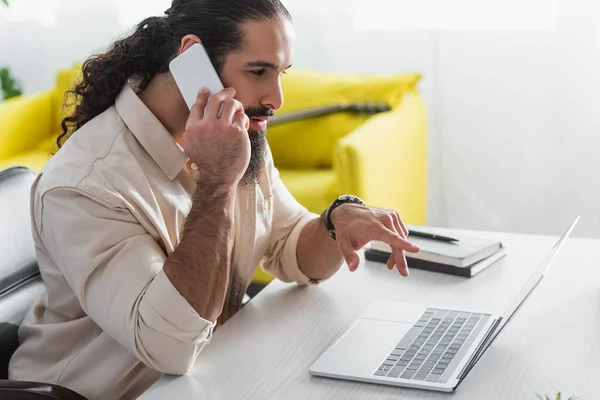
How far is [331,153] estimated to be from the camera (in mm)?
3420

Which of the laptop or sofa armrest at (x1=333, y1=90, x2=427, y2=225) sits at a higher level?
the laptop

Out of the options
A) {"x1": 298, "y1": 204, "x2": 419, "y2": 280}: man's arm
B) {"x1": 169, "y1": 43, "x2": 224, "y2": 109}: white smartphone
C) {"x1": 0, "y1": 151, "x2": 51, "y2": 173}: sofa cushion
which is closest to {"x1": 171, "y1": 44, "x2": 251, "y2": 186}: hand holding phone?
{"x1": 169, "y1": 43, "x2": 224, "y2": 109}: white smartphone

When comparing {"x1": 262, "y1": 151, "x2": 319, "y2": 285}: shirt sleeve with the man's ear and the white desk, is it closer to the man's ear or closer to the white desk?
the white desk

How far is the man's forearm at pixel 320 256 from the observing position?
1.68 meters

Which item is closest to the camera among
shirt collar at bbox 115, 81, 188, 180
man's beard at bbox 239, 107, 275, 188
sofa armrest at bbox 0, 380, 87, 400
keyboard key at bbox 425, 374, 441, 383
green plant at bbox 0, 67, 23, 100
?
keyboard key at bbox 425, 374, 441, 383

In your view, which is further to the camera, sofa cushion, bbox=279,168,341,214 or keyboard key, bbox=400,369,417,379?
sofa cushion, bbox=279,168,341,214

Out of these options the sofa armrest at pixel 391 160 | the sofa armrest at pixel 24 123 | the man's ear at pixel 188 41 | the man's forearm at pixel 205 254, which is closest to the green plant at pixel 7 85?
the sofa armrest at pixel 24 123

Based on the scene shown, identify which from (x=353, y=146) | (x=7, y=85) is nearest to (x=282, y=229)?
(x=353, y=146)

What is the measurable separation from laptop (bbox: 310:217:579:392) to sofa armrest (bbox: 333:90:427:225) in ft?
4.59

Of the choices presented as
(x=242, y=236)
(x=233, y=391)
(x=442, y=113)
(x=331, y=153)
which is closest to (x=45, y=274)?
(x=242, y=236)

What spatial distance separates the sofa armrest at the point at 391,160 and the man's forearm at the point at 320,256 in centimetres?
119

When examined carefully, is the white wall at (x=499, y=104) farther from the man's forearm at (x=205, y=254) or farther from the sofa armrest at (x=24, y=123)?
the man's forearm at (x=205, y=254)

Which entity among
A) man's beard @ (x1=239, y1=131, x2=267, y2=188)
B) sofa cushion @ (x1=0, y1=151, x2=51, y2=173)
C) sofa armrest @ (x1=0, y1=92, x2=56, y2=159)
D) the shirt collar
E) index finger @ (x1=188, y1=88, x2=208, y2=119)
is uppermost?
index finger @ (x1=188, y1=88, x2=208, y2=119)

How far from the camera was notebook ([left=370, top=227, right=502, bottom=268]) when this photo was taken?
1.67 m
